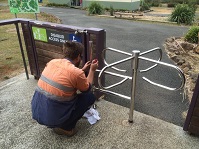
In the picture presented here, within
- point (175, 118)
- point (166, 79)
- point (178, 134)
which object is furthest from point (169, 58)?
point (178, 134)

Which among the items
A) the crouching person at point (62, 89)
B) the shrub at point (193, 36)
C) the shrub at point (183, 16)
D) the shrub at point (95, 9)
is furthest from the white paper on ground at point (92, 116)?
the shrub at point (95, 9)

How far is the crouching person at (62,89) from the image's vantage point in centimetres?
207

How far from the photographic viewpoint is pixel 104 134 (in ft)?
8.34

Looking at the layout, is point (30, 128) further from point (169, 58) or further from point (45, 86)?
point (169, 58)

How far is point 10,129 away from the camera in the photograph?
266cm

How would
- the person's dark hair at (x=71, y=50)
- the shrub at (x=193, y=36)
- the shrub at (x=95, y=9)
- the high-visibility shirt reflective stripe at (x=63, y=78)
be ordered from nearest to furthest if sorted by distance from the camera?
the high-visibility shirt reflective stripe at (x=63, y=78)
the person's dark hair at (x=71, y=50)
the shrub at (x=193, y=36)
the shrub at (x=95, y=9)

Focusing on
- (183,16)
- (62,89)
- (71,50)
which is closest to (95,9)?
(183,16)

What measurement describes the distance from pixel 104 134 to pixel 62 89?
3.05 ft

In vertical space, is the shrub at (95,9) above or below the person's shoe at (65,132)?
above

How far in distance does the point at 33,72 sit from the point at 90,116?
1870 millimetres

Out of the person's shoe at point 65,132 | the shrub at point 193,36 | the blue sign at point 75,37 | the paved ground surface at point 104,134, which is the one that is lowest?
the paved ground surface at point 104,134

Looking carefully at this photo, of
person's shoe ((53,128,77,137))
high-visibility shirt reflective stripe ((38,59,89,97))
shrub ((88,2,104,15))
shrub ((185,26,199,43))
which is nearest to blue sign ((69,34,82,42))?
high-visibility shirt reflective stripe ((38,59,89,97))

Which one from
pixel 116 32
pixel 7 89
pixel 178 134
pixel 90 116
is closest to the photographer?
pixel 178 134

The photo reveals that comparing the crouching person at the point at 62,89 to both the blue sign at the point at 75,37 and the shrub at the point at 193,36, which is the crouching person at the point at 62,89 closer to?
the blue sign at the point at 75,37
